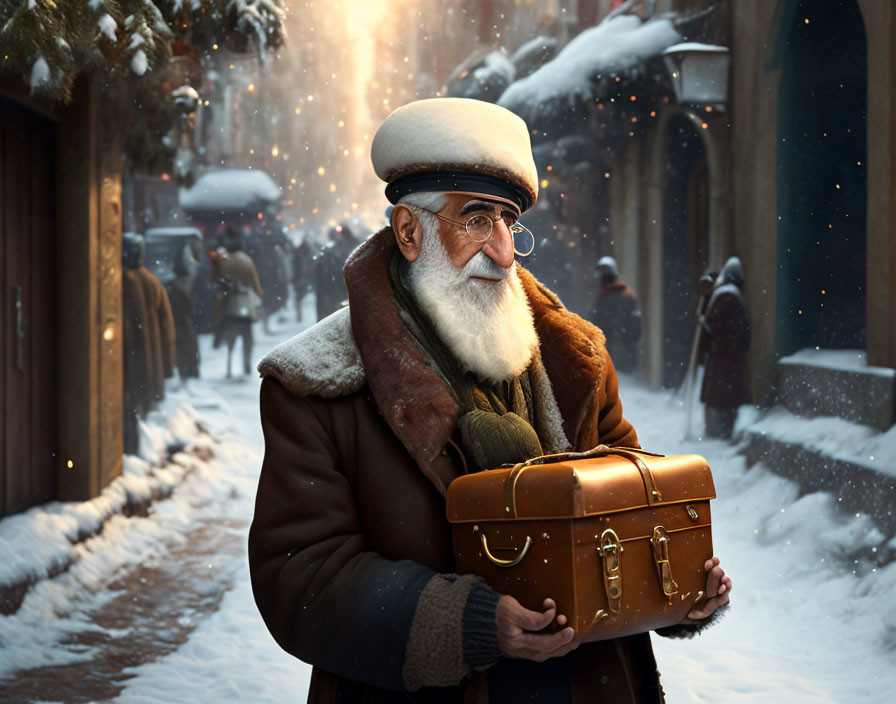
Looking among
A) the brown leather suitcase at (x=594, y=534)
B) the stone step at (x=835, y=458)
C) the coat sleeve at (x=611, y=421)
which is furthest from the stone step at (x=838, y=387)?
the brown leather suitcase at (x=594, y=534)

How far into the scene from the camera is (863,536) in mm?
5258

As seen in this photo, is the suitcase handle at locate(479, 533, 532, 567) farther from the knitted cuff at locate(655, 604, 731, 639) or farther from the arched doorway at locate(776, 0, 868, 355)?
the arched doorway at locate(776, 0, 868, 355)

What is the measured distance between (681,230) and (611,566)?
985 centimetres

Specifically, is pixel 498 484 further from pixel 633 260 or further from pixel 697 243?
pixel 633 260

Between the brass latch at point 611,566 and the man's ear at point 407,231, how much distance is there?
0.73m

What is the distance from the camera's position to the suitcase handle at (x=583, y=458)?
5.45 ft

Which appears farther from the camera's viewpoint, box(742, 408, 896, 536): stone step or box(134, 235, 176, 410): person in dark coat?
box(134, 235, 176, 410): person in dark coat

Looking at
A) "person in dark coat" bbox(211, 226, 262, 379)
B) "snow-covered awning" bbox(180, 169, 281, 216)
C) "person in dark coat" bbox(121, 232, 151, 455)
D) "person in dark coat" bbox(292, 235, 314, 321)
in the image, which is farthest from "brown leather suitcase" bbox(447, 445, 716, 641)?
"snow-covered awning" bbox(180, 169, 281, 216)

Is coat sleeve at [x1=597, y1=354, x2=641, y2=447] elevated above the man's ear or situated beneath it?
situated beneath

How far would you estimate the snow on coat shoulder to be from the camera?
187cm

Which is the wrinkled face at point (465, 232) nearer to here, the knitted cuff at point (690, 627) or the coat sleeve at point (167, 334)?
the knitted cuff at point (690, 627)

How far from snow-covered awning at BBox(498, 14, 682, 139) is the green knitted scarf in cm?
799

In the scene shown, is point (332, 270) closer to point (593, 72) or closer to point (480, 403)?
point (593, 72)

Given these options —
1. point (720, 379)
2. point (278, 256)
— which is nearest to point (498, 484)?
point (720, 379)
